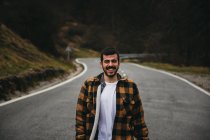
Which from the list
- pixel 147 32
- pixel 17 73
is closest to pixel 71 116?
pixel 17 73

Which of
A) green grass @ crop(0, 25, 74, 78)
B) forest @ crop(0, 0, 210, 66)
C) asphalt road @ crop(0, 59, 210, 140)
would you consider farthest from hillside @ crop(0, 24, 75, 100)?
forest @ crop(0, 0, 210, 66)

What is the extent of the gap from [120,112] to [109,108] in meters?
0.13

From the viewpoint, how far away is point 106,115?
3051mm

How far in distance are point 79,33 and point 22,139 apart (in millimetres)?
63038

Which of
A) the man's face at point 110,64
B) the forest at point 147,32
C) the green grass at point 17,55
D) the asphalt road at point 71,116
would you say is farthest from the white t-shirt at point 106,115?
the forest at point 147,32

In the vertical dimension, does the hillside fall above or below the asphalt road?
above

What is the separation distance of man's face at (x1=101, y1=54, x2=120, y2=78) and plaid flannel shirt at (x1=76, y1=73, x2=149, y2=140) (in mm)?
121

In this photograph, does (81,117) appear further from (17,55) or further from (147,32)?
(147,32)

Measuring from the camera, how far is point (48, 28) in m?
29.7

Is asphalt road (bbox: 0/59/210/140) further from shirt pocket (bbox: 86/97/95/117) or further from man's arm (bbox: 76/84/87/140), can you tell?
shirt pocket (bbox: 86/97/95/117)

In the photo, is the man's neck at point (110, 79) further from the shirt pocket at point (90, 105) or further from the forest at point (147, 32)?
the forest at point (147, 32)

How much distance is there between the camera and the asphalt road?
5.54 m

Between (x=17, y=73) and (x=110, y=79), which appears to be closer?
(x=110, y=79)

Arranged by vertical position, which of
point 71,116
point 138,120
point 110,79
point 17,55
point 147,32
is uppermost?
point 147,32
